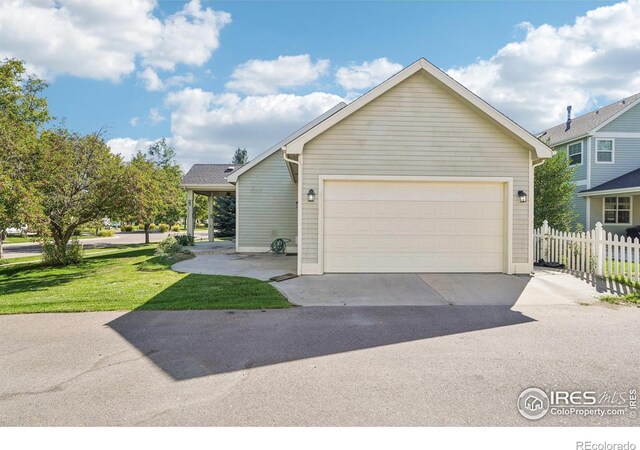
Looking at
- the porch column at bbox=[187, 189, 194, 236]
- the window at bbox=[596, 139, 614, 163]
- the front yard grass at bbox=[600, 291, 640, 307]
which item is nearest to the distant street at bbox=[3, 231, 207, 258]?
the porch column at bbox=[187, 189, 194, 236]

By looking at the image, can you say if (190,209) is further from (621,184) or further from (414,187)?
(621,184)

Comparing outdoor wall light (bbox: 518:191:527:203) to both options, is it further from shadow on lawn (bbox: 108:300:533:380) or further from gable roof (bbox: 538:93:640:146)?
gable roof (bbox: 538:93:640:146)

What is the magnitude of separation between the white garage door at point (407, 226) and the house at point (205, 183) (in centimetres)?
971

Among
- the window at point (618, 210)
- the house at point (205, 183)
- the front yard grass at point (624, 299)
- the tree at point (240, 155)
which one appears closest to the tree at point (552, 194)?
the window at point (618, 210)

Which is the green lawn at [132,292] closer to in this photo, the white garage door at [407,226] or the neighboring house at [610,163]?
the white garage door at [407,226]

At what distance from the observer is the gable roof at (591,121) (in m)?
17.9

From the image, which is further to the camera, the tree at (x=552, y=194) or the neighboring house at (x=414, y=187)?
the tree at (x=552, y=194)

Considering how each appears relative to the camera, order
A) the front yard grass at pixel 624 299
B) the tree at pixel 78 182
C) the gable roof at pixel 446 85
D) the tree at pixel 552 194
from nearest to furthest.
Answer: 1. the front yard grass at pixel 624 299
2. the gable roof at pixel 446 85
3. the tree at pixel 78 182
4. the tree at pixel 552 194

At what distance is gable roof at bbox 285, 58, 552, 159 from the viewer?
335 inches

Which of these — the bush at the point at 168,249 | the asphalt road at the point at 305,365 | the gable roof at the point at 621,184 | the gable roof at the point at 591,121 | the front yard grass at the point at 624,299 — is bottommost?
the asphalt road at the point at 305,365

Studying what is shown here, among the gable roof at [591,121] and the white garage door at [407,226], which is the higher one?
the gable roof at [591,121]

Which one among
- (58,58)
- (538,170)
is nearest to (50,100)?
(58,58)

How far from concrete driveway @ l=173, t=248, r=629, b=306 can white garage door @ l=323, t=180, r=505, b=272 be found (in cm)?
→ 48

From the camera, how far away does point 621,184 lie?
1667 cm
